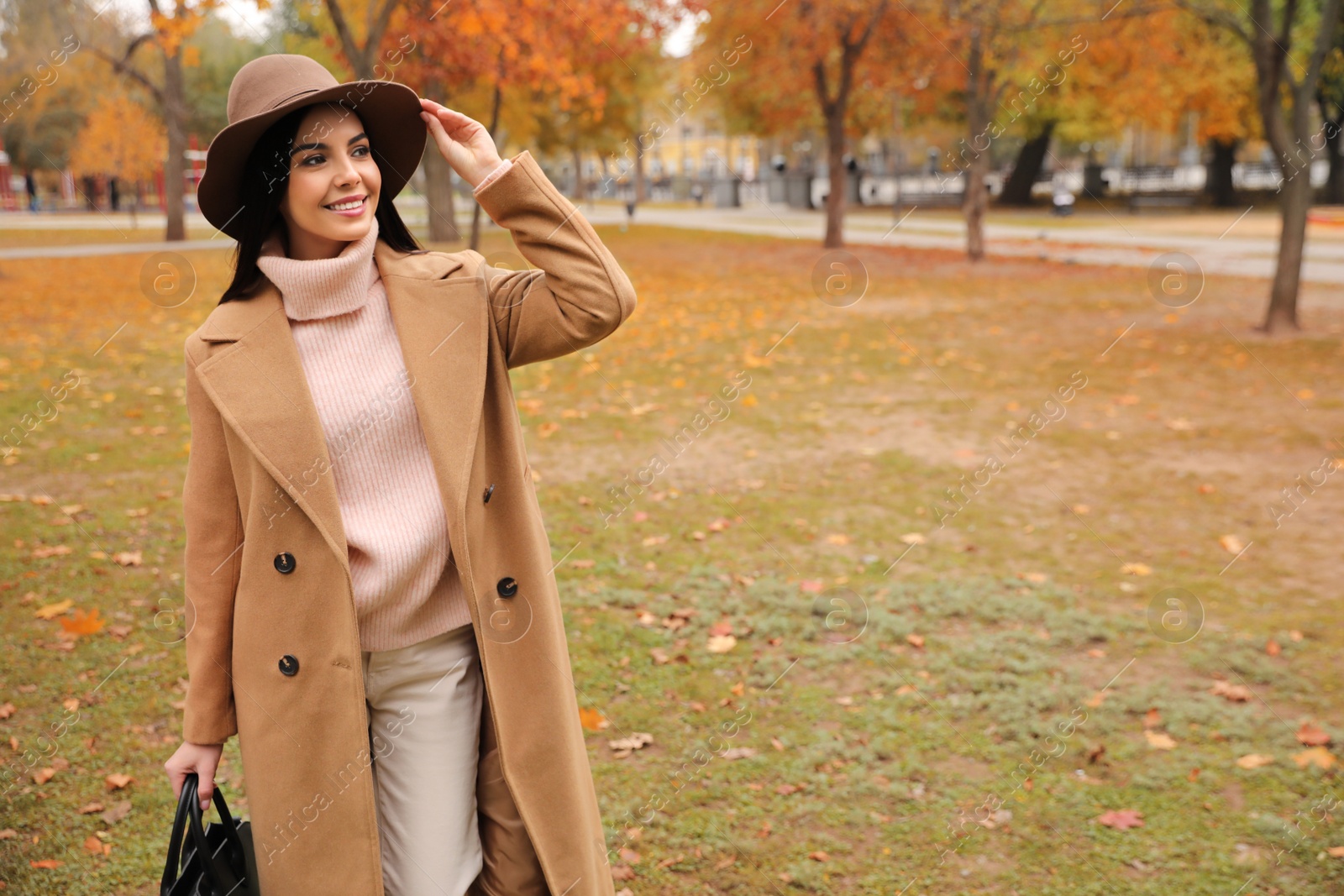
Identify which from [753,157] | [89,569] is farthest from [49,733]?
[753,157]

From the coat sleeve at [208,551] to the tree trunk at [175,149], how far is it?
22.5 meters

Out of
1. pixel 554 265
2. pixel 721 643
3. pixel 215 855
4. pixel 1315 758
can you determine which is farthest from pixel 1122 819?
pixel 215 855

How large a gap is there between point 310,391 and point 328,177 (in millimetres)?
420

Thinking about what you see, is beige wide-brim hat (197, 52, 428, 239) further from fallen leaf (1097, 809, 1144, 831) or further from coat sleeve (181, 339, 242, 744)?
fallen leaf (1097, 809, 1144, 831)

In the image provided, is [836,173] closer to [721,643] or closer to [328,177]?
[721,643]

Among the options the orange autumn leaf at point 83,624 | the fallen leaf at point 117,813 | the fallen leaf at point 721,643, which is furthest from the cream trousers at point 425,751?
the orange autumn leaf at point 83,624

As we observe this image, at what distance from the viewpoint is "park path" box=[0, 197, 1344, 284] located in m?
19.0

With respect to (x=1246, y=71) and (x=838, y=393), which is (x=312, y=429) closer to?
(x=838, y=393)

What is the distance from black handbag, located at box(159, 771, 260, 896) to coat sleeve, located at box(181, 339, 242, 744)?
0.19 m

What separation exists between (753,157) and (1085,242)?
48.4 meters

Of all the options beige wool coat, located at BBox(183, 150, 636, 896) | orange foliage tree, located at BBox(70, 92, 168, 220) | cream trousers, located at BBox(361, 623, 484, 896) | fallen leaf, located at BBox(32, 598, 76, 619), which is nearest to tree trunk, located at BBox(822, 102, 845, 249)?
fallen leaf, located at BBox(32, 598, 76, 619)

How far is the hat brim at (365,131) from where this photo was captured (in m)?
2.03

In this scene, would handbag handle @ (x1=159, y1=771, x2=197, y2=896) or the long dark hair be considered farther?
the long dark hair

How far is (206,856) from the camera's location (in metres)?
2.01
